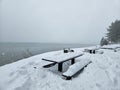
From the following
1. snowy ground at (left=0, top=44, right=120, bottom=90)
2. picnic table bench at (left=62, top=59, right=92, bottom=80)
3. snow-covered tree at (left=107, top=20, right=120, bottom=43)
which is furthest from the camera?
snow-covered tree at (left=107, top=20, right=120, bottom=43)

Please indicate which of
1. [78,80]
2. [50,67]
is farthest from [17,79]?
[78,80]

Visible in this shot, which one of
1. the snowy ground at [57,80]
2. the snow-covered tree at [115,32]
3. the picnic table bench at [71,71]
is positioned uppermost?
the snow-covered tree at [115,32]

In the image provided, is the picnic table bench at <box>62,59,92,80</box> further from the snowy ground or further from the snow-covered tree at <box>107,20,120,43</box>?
the snow-covered tree at <box>107,20,120,43</box>

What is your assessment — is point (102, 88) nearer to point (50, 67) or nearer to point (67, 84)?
point (67, 84)

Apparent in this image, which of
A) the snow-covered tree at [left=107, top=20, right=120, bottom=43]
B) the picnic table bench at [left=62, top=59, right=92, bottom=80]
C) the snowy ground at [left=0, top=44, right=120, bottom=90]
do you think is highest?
the snow-covered tree at [left=107, top=20, right=120, bottom=43]

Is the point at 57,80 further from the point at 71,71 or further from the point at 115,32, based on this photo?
the point at 115,32

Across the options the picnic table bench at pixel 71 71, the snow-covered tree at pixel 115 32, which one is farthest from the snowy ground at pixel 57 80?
the snow-covered tree at pixel 115 32

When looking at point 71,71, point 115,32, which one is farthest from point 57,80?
point 115,32

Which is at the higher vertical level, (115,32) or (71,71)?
(115,32)

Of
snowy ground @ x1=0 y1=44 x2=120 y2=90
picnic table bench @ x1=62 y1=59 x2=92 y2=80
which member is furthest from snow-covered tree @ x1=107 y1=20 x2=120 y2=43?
picnic table bench @ x1=62 y1=59 x2=92 y2=80

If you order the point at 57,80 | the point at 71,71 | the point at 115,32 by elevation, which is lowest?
the point at 57,80

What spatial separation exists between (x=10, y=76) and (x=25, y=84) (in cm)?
105

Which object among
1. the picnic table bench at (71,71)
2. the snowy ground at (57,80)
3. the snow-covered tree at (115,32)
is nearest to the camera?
the snowy ground at (57,80)

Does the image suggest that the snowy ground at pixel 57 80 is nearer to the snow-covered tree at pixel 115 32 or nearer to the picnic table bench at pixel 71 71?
the picnic table bench at pixel 71 71
